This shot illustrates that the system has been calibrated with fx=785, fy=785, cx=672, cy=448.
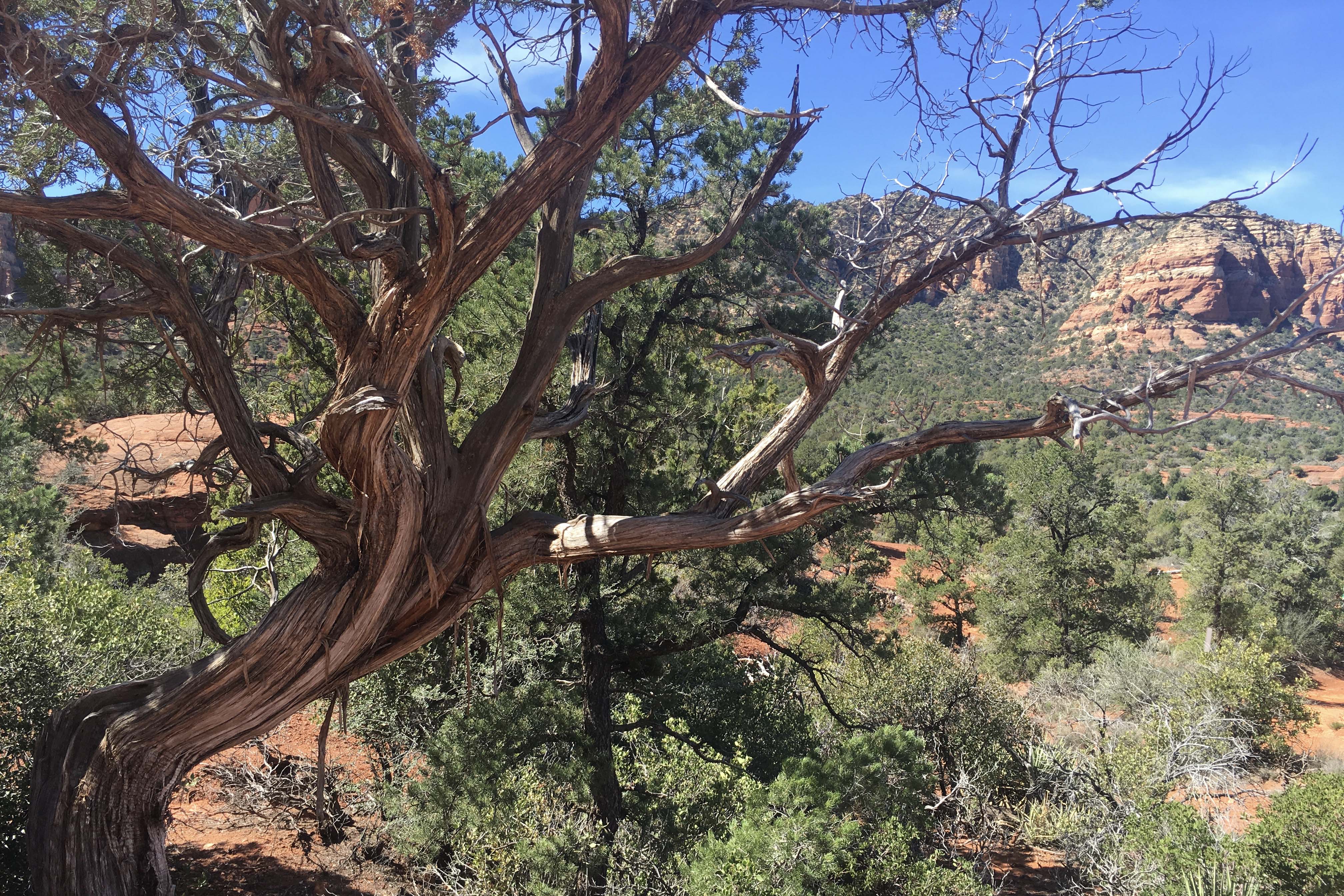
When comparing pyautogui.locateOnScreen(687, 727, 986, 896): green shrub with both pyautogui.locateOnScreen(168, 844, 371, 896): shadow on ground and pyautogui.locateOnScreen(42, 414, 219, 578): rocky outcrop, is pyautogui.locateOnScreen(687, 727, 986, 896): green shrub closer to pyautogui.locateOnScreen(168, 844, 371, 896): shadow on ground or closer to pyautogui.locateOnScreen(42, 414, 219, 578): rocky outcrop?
pyautogui.locateOnScreen(168, 844, 371, 896): shadow on ground

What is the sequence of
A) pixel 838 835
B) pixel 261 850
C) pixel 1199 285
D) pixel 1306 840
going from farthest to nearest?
pixel 1199 285
pixel 261 850
pixel 1306 840
pixel 838 835

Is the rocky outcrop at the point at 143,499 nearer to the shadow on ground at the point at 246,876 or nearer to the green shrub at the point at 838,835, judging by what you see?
the shadow on ground at the point at 246,876

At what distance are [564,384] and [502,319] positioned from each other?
835 millimetres

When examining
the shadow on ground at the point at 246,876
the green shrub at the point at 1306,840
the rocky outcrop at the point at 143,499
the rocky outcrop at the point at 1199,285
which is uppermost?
the rocky outcrop at the point at 1199,285

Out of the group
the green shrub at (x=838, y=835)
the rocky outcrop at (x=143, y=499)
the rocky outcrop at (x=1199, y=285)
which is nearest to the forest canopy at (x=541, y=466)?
the green shrub at (x=838, y=835)

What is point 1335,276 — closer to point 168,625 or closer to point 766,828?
point 766,828

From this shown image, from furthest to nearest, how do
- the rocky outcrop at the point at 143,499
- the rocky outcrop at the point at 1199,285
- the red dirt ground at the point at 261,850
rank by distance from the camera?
1. the rocky outcrop at the point at 1199,285
2. the rocky outcrop at the point at 143,499
3. the red dirt ground at the point at 261,850

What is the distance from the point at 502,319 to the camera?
7105 mm

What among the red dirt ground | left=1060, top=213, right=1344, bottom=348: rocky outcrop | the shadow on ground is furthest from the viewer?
left=1060, top=213, right=1344, bottom=348: rocky outcrop

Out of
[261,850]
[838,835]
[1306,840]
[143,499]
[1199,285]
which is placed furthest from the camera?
[1199,285]

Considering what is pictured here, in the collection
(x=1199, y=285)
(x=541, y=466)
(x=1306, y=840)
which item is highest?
(x=1199, y=285)

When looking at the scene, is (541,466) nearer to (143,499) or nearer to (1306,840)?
(1306,840)

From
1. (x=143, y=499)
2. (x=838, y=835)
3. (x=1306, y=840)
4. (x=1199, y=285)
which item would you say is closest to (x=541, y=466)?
(x=838, y=835)

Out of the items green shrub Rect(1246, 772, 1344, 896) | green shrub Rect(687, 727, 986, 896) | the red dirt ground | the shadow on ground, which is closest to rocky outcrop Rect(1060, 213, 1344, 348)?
green shrub Rect(1246, 772, 1344, 896)
